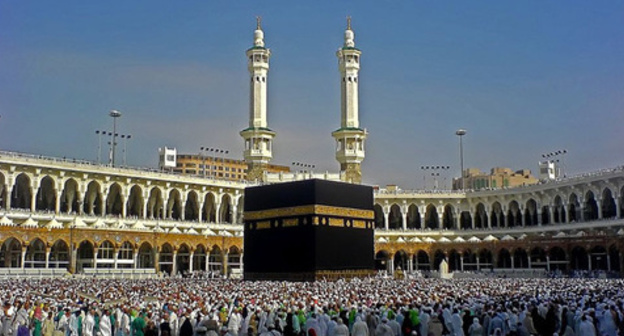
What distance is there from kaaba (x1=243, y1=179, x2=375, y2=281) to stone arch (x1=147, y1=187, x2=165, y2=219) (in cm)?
1247

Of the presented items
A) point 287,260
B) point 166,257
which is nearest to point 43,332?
point 287,260

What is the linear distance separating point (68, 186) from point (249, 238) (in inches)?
542

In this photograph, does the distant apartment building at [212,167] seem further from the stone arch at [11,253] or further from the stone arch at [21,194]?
the stone arch at [11,253]

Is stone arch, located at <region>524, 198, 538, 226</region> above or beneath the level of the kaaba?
above

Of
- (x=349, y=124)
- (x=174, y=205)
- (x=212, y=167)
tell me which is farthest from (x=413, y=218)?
(x=212, y=167)

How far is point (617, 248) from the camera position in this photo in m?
34.4

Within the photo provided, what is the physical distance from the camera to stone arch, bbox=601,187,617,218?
40250mm

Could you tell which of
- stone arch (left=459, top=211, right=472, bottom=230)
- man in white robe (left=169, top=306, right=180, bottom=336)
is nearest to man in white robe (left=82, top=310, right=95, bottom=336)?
man in white robe (left=169, top=306, right=180, bottom=336)

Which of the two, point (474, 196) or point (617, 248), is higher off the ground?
point (474, 196)

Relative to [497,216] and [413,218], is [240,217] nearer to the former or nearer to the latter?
[413,218]

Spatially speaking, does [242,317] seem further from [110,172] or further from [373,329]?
[110,172]

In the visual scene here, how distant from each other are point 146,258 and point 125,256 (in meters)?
2.12

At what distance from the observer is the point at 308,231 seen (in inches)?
1185

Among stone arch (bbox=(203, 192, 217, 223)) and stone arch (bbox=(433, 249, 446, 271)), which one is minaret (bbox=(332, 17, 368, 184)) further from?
stone arch (bbox=(203, 192, 217, 223))
